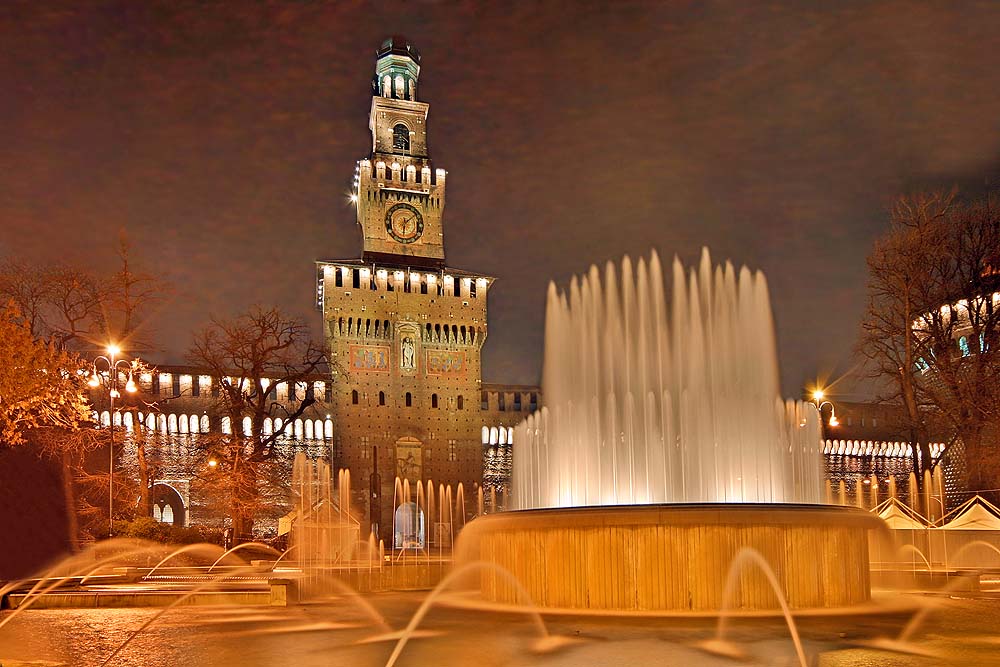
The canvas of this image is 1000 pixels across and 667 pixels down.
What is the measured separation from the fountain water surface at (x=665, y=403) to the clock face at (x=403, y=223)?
3902cm

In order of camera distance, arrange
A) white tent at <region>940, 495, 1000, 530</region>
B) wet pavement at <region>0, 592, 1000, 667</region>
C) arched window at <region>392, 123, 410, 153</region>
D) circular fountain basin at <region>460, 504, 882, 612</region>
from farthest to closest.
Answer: arched window at <region>392, 123, 410, 153</region> < white tent at <region>940, 495, 1000, 530</region> < circular fountain basin at <region>460, 504, 882, 612</region> < wet pavement at <region>0, 592, 1000, 667</region>

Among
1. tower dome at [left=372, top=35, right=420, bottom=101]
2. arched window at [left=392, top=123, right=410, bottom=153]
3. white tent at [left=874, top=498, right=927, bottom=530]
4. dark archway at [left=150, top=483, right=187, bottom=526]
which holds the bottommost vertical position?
dark archway at [left=150, top=483, right=187, bottom=526]

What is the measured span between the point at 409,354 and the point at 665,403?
3924 cm

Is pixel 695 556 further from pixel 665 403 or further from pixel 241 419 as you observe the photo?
pixel 241 419

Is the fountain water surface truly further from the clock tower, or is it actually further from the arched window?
the arched window

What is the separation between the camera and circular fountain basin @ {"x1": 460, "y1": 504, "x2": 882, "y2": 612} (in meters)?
11.9

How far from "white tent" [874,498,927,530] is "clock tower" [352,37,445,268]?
36.2m

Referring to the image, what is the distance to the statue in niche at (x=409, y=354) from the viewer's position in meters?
55.4

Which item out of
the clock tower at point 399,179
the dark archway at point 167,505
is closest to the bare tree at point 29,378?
the dark archway at point 167,505

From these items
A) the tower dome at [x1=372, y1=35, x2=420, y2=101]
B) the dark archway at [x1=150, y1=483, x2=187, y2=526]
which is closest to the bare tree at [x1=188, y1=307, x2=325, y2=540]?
the dark archway at [x1=150, y1=483, x2=187, y2=526]

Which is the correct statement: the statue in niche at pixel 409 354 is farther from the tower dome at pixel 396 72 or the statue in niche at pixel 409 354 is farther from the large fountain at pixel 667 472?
the large fountain at pixel 667 472

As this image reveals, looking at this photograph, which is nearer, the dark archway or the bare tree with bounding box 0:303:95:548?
the bare tree with bounding box 0:303:95:548

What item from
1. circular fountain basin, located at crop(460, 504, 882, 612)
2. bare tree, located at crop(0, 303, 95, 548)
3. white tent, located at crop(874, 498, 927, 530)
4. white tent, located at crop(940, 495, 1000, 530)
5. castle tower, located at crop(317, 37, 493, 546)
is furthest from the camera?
castle tower, located at crop(317, 37, 493, 546)

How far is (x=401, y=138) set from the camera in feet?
201
